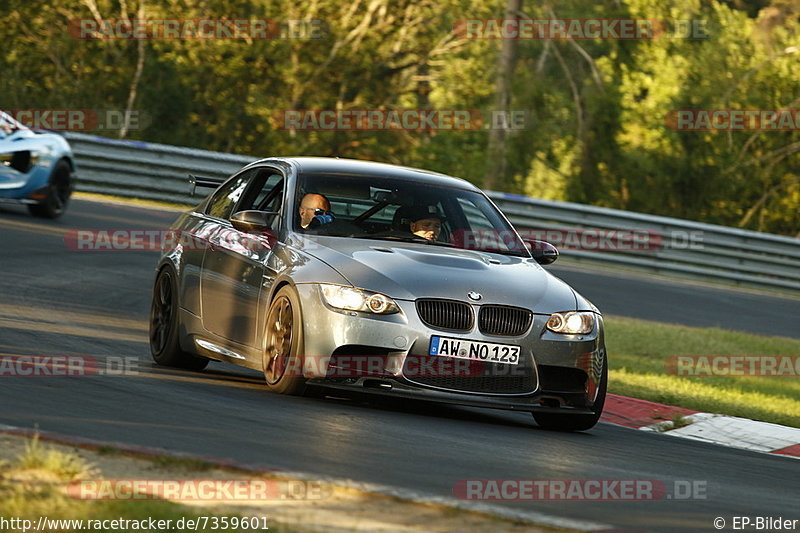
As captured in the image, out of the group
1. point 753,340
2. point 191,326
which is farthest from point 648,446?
point 753,340

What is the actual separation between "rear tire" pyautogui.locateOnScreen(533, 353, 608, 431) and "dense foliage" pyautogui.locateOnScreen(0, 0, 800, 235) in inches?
979

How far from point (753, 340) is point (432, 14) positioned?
22238 mm

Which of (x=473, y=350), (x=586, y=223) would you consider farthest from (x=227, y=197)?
(x=586, y=223)

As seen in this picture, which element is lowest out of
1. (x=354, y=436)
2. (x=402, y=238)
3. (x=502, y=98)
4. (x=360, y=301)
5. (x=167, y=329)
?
(x=167, y=329)

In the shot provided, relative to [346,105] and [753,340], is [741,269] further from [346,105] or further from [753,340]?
[346,105]

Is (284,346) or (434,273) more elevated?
(434,273)

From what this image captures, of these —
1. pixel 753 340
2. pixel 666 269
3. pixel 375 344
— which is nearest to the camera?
pixel 375 344

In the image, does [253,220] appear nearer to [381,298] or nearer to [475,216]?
[381,298]

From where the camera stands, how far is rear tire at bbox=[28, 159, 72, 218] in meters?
19.5

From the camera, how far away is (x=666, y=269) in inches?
1018

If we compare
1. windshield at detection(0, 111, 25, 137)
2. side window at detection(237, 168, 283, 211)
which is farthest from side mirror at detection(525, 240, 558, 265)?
windshield at detection(0, 111, 25, 137)

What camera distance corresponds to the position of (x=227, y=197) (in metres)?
10.8

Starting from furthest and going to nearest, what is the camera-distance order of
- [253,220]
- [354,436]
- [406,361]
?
[253,220] → [406,361] → [354,436]

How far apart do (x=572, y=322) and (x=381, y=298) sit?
3.96ft
